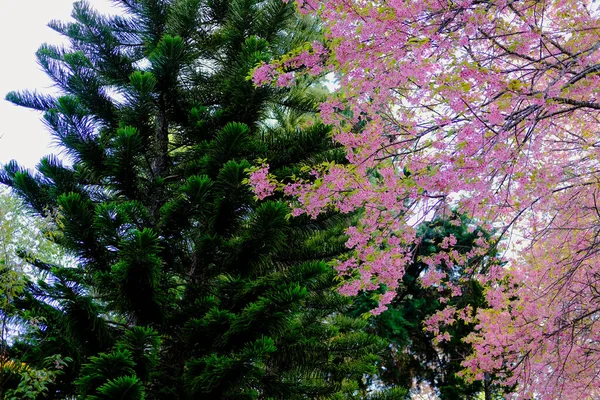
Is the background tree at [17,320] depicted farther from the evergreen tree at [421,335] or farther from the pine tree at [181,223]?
the evergreen tree at [421,335]

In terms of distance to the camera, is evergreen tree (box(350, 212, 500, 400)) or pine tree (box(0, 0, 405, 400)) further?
evergreen tree (box(350, 212, 500, 400))

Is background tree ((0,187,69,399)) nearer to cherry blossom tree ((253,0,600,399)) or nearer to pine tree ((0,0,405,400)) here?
pine tree ((0,0,405,400))

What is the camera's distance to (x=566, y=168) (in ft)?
12.3

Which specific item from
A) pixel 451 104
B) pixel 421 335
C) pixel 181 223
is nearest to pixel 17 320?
pixel 181 223

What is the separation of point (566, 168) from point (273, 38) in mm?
3920

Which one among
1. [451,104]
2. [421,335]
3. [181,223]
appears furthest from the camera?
[421,335]

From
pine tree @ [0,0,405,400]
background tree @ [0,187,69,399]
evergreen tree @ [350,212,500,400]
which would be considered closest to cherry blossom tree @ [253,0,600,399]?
pine tree @ [0,0,405,400]

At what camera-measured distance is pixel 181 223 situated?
5.08 m

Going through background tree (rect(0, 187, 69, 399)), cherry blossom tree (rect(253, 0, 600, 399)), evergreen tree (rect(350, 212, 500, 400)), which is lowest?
background tree (rect(0, 187, 69, 399))

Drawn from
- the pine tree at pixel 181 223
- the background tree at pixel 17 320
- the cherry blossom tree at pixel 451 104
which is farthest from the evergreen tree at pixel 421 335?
the background tree at pixel 17 320

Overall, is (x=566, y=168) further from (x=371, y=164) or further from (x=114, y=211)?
(x=114, y=211)

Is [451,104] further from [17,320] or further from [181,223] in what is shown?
[17,320]

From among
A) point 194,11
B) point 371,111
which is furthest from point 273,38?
point 371,111

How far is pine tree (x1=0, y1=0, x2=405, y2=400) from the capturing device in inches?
161
